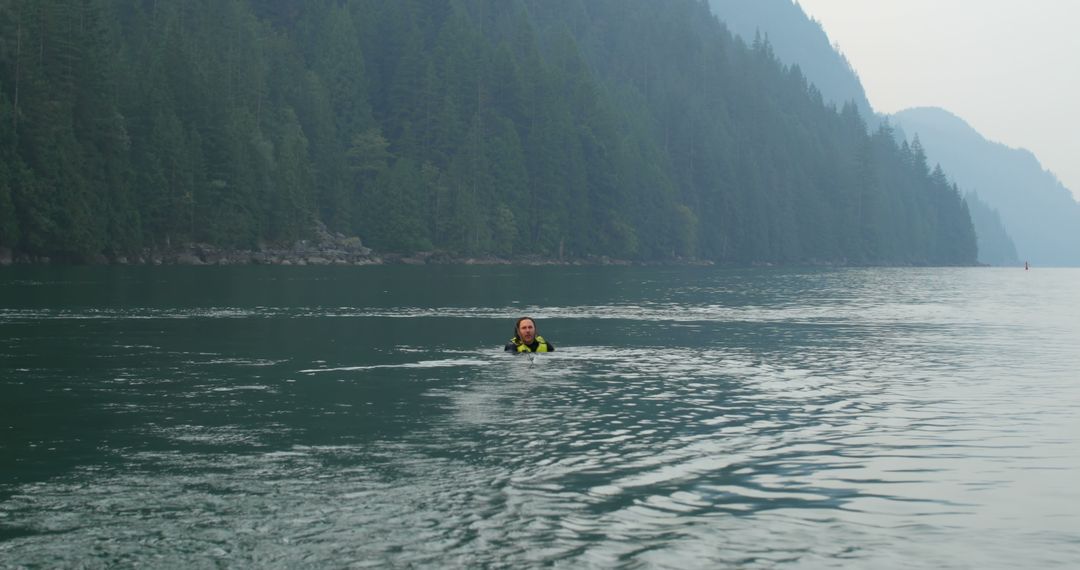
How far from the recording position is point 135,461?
17672 millimetres

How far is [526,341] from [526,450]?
52.8 feet

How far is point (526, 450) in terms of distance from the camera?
19.2 m

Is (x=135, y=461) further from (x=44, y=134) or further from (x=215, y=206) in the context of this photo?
(x=215, y=206)

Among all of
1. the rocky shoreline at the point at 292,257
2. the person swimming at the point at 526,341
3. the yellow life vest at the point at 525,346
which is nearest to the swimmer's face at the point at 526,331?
the person swimming at the point at 526,341

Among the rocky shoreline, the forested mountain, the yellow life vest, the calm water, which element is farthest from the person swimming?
the rocky shoreline

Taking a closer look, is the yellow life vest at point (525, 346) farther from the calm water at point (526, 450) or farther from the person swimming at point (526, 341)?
the calm water at point (526, 450)

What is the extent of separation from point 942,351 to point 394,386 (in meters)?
22.7

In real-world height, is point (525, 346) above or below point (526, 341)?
below

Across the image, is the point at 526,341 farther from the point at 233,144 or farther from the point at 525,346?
the point at 233,144

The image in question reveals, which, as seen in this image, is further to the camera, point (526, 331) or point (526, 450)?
point (526, 331)

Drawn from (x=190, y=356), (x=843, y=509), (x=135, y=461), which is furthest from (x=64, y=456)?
(x=190, y=356)

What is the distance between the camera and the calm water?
13180mm

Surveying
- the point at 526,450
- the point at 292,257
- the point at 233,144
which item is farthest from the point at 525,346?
the point at 233,144

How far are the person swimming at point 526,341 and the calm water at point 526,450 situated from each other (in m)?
0.74
